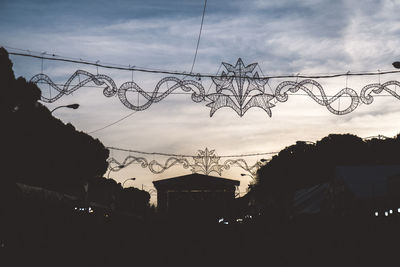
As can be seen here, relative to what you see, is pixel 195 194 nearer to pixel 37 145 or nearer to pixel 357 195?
pixel 37 145

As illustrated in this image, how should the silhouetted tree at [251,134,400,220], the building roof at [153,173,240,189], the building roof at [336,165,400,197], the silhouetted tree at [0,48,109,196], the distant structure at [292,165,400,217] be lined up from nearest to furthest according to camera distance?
the silhouetted tree at [0,48,109,196] → the distant structure at [292,165,400,217] → the building roof at [336,165,400,197] → the building roof at [153,173,240,189] → the silhouetted tree at [251,134,400,220]

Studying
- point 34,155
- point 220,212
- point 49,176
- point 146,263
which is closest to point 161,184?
point 220,212

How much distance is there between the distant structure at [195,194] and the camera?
2319 inches

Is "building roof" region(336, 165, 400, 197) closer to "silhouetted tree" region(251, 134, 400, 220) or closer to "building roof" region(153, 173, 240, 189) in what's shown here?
"building roof" region(153, 173, 240, 189)

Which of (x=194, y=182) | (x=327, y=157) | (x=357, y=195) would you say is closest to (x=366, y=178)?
(x=357, y=195)

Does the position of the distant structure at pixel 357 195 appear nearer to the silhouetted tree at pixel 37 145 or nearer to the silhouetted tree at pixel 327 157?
the silhouetted tree at pixel 37 145

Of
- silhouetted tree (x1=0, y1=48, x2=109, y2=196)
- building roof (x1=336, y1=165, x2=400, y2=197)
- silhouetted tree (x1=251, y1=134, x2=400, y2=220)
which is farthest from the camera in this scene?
silhouetted tree (x1=251, y1=134, x2=400, y2=220)

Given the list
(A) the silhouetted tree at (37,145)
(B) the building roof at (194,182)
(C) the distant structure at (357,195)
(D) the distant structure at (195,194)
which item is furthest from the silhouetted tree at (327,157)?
(C) the distant structure at (357,195)

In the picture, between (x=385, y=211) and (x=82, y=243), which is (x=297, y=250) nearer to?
(x=385, y=211)

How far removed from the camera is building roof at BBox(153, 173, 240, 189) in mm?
61188

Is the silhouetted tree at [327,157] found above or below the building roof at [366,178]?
above

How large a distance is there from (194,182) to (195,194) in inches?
59.1

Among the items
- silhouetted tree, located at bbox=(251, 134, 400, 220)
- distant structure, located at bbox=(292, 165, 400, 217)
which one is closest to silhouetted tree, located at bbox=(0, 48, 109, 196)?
distant structure, located at bbox=(292, 165, 400, 217)

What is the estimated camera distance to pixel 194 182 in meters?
61.4
